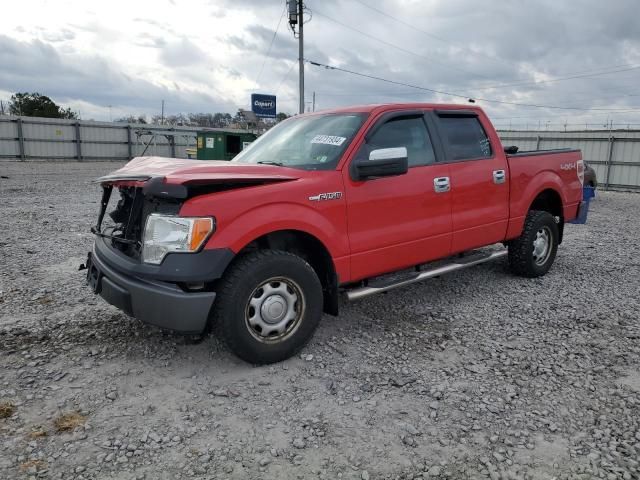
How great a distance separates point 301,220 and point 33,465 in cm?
208

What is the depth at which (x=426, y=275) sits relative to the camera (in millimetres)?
4340

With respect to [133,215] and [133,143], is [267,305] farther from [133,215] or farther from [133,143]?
[133,143]

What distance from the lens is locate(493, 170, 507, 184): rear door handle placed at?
495 centimetres

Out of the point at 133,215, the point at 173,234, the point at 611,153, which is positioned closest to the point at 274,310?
the point at 173,234

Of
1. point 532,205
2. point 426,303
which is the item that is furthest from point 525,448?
point 532,205

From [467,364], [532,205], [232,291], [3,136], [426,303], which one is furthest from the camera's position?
[3,136]

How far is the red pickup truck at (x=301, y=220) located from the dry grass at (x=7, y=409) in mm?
828

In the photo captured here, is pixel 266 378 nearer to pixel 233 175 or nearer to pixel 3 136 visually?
pixel 233 175

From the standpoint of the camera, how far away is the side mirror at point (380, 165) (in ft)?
Result: 12.0

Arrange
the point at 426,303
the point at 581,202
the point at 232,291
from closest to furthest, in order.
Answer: the point at 232,291
the point at 426,303
the point at 581,202

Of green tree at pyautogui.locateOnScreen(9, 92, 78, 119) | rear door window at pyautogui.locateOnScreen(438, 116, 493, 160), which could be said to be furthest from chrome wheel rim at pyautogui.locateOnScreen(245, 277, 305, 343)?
green tree at pyautogui.locateOnScreen(9, 92, 78, 119)

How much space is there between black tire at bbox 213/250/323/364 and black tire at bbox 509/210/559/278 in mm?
2947

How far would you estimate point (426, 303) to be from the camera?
4.88 meters

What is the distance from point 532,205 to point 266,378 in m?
4.01
